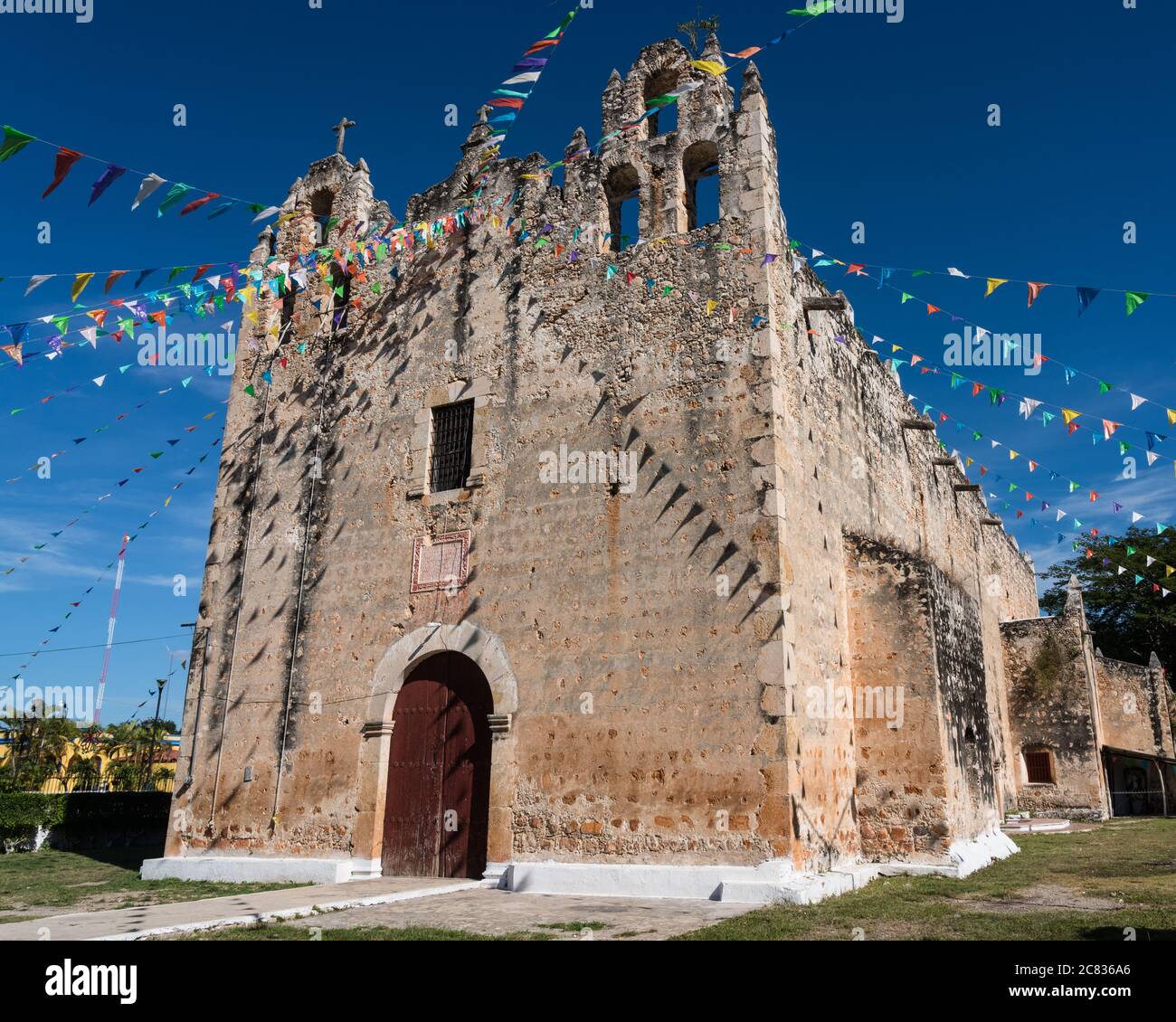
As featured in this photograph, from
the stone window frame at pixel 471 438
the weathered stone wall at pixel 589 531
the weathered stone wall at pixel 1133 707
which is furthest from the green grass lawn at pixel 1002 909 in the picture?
the weathered stone wall at pixel 1133 707

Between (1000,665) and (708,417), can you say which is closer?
(708,417)

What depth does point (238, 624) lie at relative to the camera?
1256 centimetres

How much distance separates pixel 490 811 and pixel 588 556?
289 centimetres

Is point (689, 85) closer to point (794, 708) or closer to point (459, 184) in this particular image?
point (459, 184)

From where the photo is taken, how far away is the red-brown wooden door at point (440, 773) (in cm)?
1015

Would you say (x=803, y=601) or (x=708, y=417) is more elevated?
(x=708, y=417)

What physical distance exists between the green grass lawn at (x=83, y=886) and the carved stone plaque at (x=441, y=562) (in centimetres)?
379

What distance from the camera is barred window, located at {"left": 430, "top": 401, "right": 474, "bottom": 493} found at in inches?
450

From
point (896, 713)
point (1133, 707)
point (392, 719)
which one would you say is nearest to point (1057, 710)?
point (1133, 707)

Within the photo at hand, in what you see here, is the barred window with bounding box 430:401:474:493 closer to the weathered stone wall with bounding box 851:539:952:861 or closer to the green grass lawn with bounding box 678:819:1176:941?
the weathered stone wall with bounding box 851:539:952:861

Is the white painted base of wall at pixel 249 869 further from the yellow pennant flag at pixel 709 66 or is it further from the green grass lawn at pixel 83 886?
the yellow pennant flag at pixel 709 66

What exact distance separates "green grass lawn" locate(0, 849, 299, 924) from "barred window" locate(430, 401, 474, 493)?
5.06 meters
